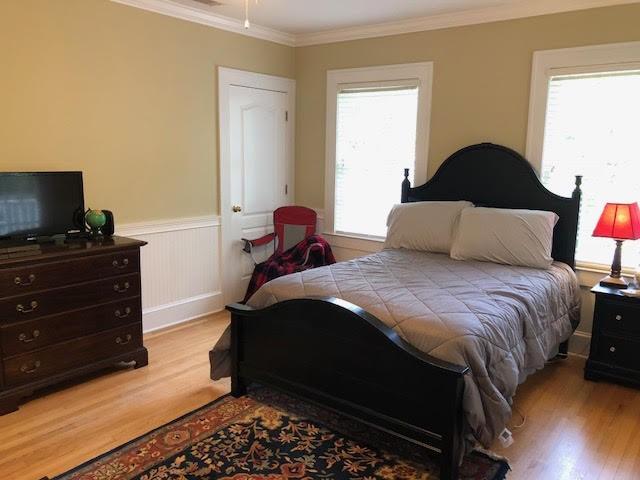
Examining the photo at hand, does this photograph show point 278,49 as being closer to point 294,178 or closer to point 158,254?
point 294,178

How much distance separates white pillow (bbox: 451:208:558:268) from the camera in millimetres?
3480

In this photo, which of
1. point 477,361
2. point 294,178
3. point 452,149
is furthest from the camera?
point 294,178

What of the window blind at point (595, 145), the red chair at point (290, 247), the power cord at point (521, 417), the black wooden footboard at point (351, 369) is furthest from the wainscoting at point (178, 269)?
the window blind at point (595, 145)

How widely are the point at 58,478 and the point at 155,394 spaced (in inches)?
32.6

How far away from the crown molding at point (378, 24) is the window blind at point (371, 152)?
49 cm

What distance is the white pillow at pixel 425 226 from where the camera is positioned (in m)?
3.88

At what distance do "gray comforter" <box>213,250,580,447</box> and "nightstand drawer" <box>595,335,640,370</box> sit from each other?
222mm

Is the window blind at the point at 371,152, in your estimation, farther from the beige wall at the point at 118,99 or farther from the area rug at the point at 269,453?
the area rug at the point at 269,453

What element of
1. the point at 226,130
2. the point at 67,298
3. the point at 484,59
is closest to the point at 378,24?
the point at 484,59

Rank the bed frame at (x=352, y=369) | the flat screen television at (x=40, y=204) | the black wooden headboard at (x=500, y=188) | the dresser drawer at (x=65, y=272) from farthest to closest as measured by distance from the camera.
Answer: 1. the black wooden headboard at (x=500, y=188)
2. the flat screen television at (x=40, y=204)
3. the dresser drawer at (x=65, y=272)
4. the bed frame at (x=352, y=369)

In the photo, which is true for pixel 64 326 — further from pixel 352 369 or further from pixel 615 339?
pixel 615 339

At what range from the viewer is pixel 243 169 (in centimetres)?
471

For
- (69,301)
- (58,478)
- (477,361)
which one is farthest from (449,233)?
(58,478)

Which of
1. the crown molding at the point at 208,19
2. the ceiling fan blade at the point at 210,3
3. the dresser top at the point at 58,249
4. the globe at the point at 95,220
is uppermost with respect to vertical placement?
the ceiling fan blade at the point at 210,3
